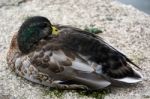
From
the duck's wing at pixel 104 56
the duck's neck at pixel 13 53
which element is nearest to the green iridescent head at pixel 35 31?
the duck's neck at pixel 13 53

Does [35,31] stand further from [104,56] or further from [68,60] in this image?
[104,56]

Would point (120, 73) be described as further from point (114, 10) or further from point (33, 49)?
point (114, 10)

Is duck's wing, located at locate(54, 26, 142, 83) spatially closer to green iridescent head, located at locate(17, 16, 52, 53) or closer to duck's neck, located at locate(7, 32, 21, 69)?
green iridescent head, located at locate(17, 16, 52, 53)

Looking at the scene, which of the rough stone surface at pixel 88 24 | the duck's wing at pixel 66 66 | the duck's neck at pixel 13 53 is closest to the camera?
the duck's wing at pixel 66 66

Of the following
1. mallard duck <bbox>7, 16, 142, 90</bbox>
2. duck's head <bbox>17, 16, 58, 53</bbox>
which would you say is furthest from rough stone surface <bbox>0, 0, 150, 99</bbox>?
duck's head <bbox>17, 16, 58, 53</bbox>

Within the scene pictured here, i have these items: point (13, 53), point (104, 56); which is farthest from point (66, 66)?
point (13, 53)

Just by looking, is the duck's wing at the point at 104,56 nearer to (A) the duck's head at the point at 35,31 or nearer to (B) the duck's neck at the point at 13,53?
(A) the duck's head at the point at 35,31
